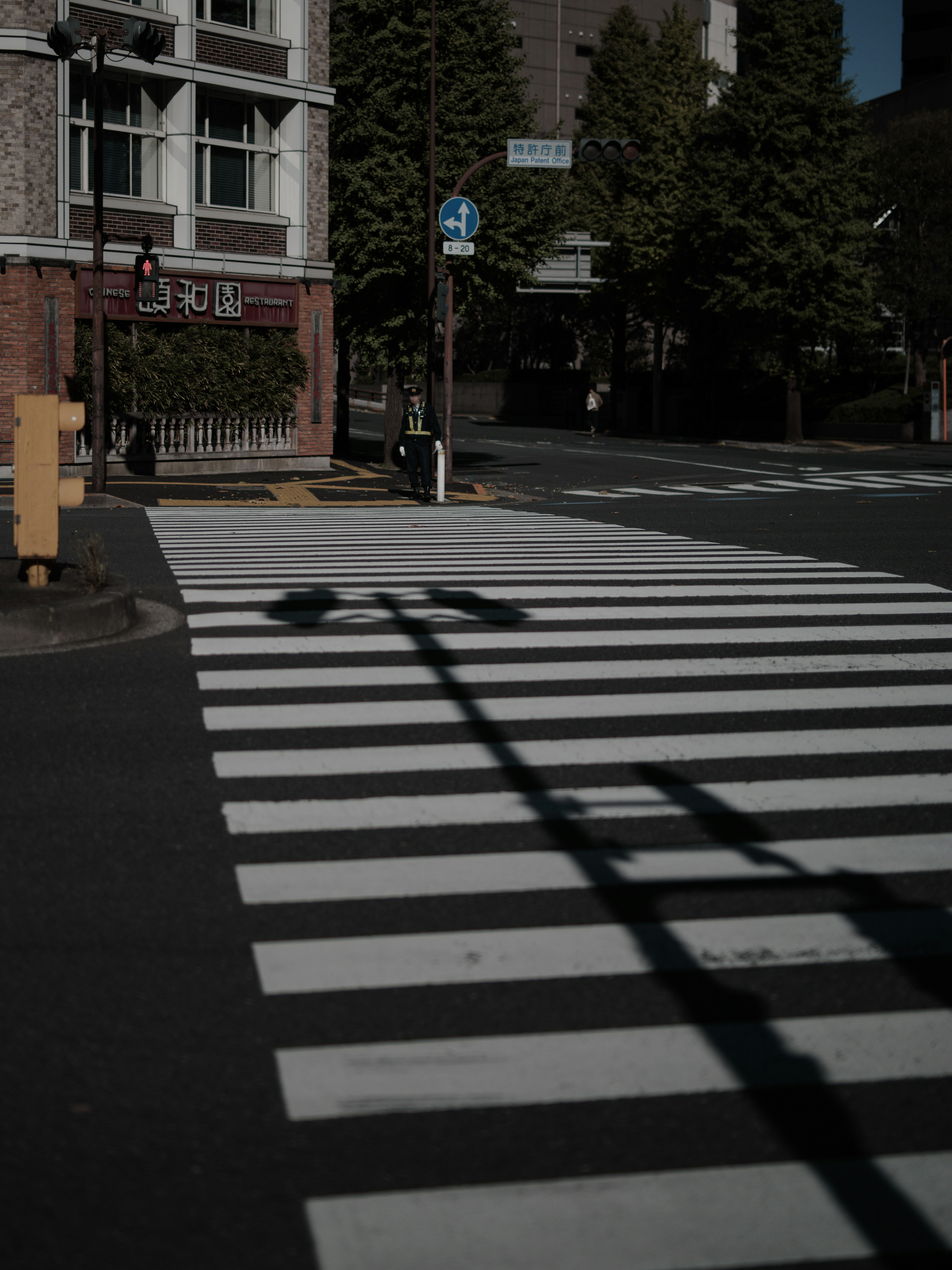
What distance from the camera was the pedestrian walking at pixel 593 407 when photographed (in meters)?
56.8

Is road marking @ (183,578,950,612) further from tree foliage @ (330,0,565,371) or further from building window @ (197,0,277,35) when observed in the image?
building window @ (197,0,277,35)

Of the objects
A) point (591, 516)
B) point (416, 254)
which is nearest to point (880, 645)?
point (591, 516)

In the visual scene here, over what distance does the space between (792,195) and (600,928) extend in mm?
51394

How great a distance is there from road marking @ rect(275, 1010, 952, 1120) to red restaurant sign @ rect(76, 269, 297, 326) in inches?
1012

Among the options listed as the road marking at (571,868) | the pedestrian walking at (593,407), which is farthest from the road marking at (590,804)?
the pedestrian walking at (593,407)

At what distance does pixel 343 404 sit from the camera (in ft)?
137

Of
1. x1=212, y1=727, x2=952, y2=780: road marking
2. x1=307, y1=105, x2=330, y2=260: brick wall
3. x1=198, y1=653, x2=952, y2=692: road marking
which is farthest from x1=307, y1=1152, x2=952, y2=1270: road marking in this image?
x1=307, y1=105, x2=330, y2=260: brick wall

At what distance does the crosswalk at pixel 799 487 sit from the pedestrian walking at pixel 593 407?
72.3 feet

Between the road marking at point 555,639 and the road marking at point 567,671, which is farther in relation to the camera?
the road marking at point 555,639

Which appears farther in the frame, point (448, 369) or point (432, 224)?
point (432, 224)

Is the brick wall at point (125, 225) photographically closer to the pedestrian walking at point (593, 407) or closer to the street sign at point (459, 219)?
the street sign at point (459, 219)

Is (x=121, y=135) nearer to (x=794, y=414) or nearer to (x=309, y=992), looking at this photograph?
(x=309, y=992)

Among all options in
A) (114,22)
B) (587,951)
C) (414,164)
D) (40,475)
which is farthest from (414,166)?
(587,951)

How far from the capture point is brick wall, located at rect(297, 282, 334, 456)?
1312 inches
